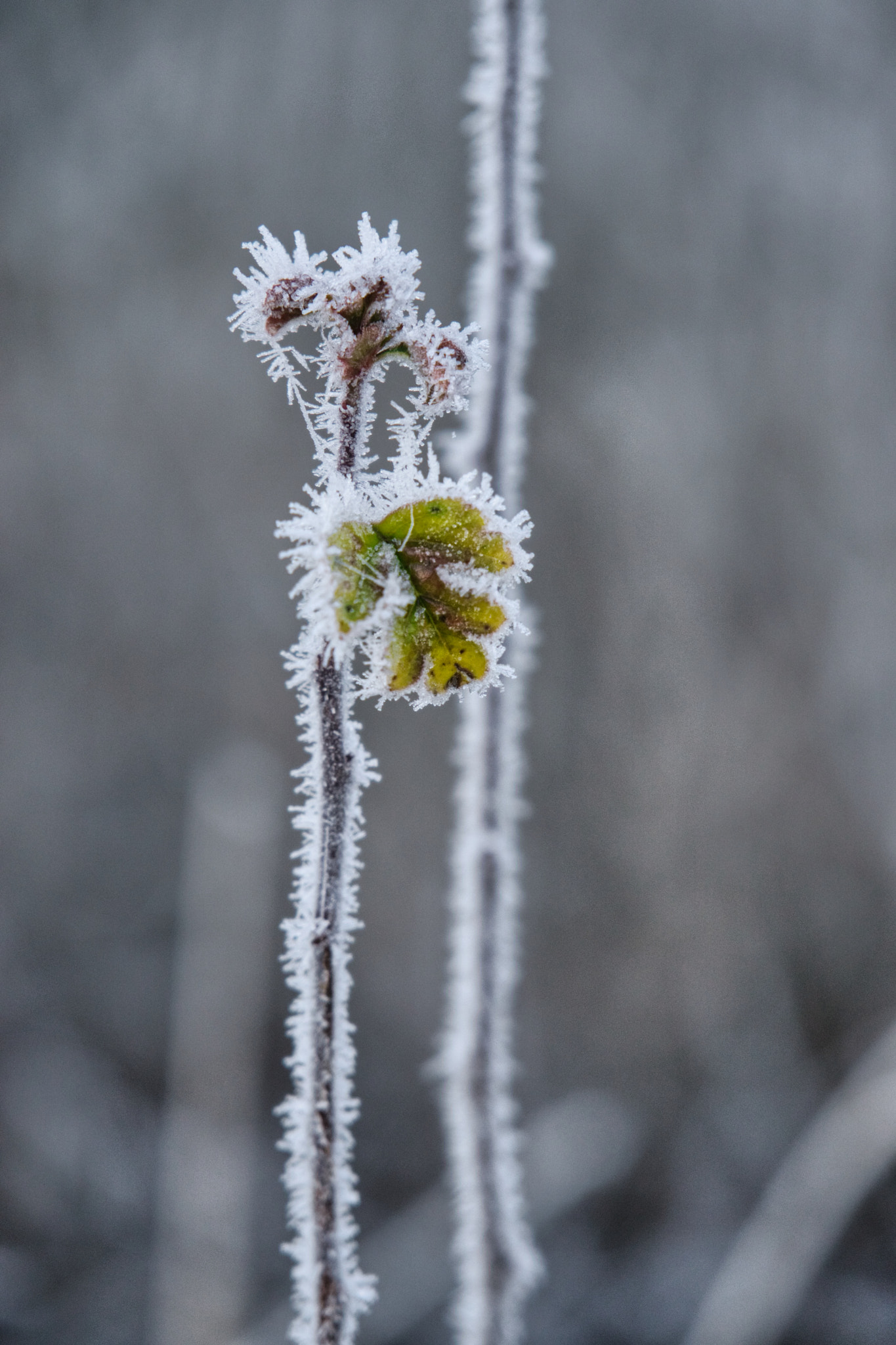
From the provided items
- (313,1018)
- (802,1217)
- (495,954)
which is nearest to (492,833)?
(495,954)

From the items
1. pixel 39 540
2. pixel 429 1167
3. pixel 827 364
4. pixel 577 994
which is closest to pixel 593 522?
pixel 827 364

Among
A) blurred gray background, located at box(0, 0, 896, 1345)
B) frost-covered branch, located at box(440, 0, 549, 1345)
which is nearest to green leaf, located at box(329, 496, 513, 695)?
frost-covered branch, located at box(440, 0, 549, 1345)

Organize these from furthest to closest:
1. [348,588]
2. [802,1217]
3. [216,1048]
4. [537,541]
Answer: [537,541] → [216,1048] → [802,1217] → [348,588]

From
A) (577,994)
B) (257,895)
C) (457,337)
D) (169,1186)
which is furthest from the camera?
(577,994)

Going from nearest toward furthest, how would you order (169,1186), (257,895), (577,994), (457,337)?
(457,337) < (169,1186) < (257,895) < (577,994)

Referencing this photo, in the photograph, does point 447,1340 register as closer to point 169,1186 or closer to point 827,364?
point 169,1186

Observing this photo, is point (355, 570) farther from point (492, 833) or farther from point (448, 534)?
point (492, 833)

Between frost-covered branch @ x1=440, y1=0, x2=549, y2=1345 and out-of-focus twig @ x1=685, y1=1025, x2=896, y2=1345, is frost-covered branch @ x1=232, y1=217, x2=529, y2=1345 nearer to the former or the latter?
frost-covered branch @ x1=440, y1=0, x2=549, y2=1345
